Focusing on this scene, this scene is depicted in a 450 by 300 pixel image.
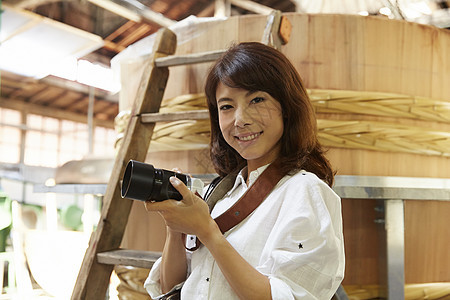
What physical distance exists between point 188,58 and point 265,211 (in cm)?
82

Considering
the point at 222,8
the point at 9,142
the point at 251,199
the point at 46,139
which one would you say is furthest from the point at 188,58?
the point at 46,139

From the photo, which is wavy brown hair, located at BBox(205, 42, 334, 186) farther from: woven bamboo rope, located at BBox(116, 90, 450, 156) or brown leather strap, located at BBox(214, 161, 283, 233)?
woven bamboo rope, located at BBox(116, 90, 450, 156)

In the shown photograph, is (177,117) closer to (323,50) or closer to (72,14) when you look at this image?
(323,50)

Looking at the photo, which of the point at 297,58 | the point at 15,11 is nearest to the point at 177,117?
the point at 297,58

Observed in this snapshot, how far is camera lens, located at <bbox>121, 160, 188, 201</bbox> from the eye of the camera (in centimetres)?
70

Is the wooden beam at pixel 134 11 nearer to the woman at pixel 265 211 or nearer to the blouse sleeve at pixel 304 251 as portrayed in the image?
the woman at pixel 265 211

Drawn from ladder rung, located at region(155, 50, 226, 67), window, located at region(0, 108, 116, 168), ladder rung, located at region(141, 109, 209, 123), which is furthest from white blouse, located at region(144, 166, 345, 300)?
window, located at region(0, 108, 116, 168)

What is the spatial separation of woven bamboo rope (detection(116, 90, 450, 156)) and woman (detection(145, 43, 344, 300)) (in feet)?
2.03

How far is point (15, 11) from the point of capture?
6.31 ft

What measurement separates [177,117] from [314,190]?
0.72 metres

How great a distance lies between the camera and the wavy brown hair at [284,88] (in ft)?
2.47

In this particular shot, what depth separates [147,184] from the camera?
0.70 metres

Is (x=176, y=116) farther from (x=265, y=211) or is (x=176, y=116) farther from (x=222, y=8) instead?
(x=222, y=8)

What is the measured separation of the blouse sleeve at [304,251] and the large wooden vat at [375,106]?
2.47ft
